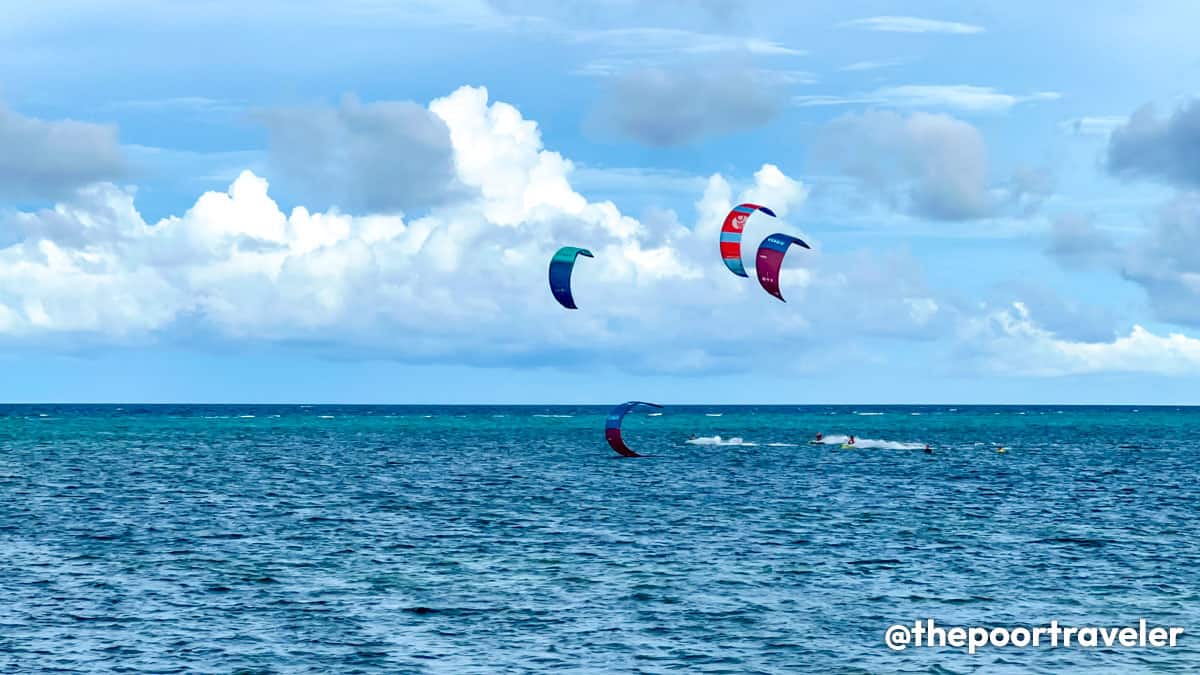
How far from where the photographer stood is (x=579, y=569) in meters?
40.8

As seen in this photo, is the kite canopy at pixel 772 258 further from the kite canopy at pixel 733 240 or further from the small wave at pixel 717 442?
the small wave at pixel 717 442

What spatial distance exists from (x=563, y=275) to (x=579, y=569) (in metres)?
32.3

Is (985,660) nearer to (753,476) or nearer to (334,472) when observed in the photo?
(753,476)

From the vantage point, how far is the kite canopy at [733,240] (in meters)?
70.1

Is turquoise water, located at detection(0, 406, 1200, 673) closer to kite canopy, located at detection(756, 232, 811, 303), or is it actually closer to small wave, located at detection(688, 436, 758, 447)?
kite canopy, located at detection(756, 232, 811, 303)

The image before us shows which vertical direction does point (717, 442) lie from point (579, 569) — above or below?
above

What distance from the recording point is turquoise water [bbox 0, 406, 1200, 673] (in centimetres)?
2941

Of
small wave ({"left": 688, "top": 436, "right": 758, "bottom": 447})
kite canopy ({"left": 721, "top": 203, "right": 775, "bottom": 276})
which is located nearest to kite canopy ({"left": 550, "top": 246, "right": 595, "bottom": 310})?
kite canopy ({"left": 721, "top": 203, "right": 775, "bottom": 276})

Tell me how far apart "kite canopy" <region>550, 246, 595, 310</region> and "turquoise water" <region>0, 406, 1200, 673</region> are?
35.5 feet

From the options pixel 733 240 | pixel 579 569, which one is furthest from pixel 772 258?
pixel 579 569

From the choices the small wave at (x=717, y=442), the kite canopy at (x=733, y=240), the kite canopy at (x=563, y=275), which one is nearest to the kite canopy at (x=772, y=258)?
the kite canopy at (x=733, y=240)

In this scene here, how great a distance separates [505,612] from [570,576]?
19.2ft

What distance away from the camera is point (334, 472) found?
8750cm

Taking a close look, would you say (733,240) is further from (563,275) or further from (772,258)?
(563,275)
